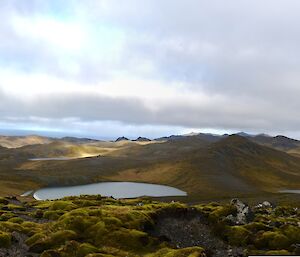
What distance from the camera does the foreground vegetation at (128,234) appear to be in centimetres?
3947

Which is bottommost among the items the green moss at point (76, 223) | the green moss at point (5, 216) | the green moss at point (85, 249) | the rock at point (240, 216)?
the green moss at point (5, 216)

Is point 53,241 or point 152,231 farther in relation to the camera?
point 152,231

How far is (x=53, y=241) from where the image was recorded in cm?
4103

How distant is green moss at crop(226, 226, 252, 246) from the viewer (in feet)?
163

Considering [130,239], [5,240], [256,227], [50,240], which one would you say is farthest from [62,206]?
[256,227]

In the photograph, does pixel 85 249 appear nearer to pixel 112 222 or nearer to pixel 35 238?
pixel 35 238

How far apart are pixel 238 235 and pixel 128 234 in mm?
14311

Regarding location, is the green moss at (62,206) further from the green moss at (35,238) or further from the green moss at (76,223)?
the green moss at (35,238)

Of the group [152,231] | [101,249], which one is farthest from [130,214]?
[101,249]

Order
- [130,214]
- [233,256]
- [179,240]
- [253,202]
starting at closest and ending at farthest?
1. [233,256]
2. [179,240]
3. [130,214]
4. [253,202]

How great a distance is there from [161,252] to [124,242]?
501 cm

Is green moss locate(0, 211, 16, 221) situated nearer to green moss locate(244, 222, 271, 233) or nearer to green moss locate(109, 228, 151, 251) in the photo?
green moss locate(109, 228, 151, 251)

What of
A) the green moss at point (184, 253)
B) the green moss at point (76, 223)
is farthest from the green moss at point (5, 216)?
the green moss at point (184, 253)

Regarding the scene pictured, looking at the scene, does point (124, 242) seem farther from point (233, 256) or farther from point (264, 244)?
point (264, 244)
